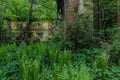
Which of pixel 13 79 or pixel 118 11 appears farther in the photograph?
pixel 118 11

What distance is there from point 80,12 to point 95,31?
1.97 ft

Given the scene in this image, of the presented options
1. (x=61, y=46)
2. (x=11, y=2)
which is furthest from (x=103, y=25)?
(x=11, y=2)

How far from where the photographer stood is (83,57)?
14.7ft

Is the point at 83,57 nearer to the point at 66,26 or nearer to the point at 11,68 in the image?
the point at 66,26

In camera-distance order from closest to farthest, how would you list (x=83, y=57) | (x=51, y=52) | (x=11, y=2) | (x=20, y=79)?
(x=20, y=79) → (x=51, y=52) → (x=83, y=57) → (x=11, y=2)

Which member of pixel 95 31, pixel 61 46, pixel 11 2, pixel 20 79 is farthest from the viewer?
pixel 11 2

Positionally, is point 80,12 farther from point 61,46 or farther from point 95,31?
A: point 61,46

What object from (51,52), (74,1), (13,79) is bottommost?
(13,79)

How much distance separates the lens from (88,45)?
5363 millimetres

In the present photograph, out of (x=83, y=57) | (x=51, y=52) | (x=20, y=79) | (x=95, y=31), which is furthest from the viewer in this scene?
(x=95, y=31)

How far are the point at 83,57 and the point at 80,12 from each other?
1.55 m

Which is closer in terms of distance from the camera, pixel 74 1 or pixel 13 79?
pixel 13 79

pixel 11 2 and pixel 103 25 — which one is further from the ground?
pixel 11 2

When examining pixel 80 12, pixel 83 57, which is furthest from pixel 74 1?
pixel 83 57
